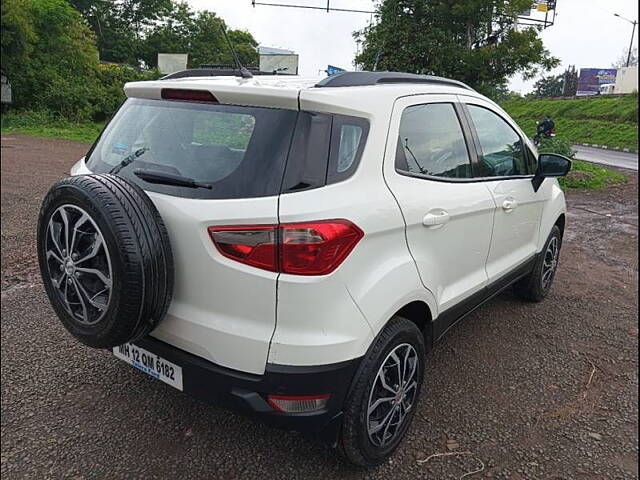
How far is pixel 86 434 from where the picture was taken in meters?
2.45

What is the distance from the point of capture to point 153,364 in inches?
86.6

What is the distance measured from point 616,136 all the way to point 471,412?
28.6 metres

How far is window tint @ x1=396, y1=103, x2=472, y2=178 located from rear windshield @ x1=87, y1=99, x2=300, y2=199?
651 mm

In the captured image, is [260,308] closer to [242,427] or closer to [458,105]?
[242,427]

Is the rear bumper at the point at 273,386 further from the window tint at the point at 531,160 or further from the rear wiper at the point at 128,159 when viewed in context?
the window tint at the point at 531,160

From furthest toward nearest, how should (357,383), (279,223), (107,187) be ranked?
(357,383)
(107,187)
(279,223)

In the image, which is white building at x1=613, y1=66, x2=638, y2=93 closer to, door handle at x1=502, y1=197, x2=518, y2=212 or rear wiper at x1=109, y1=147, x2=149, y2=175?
door handle at x1=502, y1=197, x2=518, y2=212

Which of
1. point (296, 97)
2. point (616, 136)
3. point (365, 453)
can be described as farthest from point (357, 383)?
point (616, 136)

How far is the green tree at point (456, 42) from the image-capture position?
749 cm

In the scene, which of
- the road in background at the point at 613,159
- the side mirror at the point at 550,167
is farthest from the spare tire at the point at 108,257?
the road in background at the point at 613,159

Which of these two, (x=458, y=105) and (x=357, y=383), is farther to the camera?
(x=458, y=105)

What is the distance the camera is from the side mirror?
3541 mm

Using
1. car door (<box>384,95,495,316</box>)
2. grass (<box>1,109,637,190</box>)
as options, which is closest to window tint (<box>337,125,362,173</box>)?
car door (<box>384,95,495,316</box>)

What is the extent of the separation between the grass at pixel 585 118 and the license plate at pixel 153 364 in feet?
83.7
